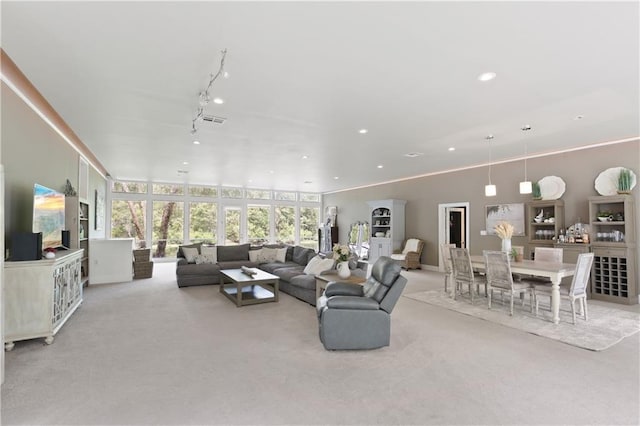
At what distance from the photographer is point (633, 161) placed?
5.30m

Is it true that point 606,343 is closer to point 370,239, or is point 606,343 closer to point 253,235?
point 370,239

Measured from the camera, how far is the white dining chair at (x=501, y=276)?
4.54m

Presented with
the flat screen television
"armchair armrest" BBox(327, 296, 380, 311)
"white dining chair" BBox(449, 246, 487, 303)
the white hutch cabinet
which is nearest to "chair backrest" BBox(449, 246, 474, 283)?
"white dining chair" BBox(449, 246, 487, 303)

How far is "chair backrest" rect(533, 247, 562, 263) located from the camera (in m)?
5.18

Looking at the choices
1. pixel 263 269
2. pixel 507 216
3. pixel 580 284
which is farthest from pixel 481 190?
pixel 263 269

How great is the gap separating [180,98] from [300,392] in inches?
125

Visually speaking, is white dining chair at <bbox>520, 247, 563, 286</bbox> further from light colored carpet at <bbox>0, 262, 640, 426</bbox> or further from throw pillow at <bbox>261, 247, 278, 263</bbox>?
throw pillow at <bbox>261, 247, 278, 263</bbox>

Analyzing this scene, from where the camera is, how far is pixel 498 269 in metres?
4.70

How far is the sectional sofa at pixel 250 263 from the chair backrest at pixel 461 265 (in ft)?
7.89

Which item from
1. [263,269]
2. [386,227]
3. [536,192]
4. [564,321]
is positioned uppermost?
[536,192]

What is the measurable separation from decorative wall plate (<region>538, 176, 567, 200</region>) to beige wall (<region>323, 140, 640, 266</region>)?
0.09 metres

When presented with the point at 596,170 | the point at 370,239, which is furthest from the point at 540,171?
the point at 370,239

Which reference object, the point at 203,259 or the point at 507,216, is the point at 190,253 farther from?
the point at 507,216

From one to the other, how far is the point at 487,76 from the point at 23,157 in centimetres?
516
